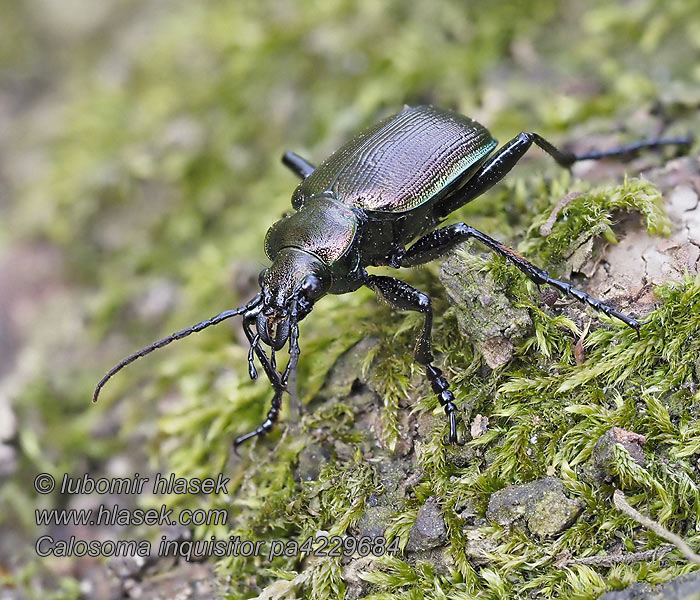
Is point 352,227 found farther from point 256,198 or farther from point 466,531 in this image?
point 256,198

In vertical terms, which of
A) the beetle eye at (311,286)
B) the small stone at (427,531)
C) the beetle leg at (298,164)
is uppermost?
the beetle leg at (298,164)

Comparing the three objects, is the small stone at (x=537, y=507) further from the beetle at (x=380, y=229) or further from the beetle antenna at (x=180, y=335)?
the beetle antenna at (x=180, y=335)

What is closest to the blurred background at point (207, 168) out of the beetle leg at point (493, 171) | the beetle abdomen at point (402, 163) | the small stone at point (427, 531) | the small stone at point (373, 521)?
the beetle leg at point (493, 171)

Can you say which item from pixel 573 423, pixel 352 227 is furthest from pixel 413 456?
pixel 352 227

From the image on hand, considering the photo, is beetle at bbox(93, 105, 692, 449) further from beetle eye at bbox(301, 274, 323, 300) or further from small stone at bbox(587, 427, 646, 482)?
small stone at bbox(587, 427, 646, 482)

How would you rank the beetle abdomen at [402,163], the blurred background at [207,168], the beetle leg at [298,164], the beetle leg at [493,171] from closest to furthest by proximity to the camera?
the beetle abdomen at [402,163] < the beetle leg at [493,171] < the blurred background at [207,168] < the beetle leg at [298,164]

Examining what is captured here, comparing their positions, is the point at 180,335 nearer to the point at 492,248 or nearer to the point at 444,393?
the point at 444,393
